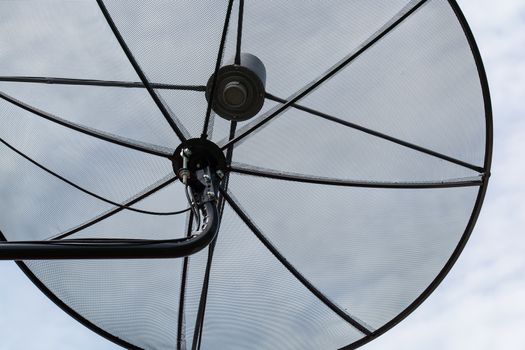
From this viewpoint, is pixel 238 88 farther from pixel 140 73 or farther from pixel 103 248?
pixel 103 248

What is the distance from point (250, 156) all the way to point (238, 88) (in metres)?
0.61

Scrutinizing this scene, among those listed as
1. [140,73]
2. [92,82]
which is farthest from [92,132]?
[140,73]

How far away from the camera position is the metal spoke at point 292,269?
624cm

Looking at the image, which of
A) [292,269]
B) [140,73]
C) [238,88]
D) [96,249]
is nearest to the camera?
[96,249]

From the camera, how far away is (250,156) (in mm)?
6113

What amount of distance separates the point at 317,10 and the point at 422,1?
32.2 inches

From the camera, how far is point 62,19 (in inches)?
234

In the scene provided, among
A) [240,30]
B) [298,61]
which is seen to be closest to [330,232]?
[298,61]

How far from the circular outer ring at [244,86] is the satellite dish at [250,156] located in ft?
0.05

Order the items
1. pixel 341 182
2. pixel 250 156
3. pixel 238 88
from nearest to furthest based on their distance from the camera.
Result: pixel 238 88, pixel 250 156, pixel 341 182

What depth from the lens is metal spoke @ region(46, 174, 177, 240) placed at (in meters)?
6.25

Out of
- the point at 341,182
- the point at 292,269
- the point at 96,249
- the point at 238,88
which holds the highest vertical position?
the point at 238,88

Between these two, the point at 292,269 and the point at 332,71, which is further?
the point at 292,269

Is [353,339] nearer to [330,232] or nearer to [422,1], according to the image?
[330,232]
